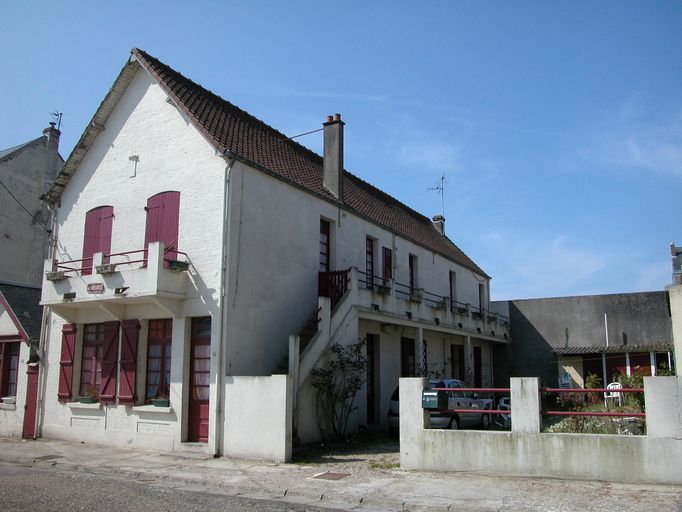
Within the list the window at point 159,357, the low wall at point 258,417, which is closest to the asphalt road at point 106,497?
the low wall at point 258,417

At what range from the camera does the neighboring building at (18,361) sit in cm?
1727

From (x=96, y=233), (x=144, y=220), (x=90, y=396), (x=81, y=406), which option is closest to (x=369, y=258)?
(x=144, y=220)

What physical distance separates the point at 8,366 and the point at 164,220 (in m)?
7.41

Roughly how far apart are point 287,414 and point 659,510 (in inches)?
275

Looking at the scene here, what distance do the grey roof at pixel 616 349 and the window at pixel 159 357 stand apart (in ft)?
67.1

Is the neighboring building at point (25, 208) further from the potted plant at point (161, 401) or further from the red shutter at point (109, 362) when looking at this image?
the potted plant at point (161, 401)

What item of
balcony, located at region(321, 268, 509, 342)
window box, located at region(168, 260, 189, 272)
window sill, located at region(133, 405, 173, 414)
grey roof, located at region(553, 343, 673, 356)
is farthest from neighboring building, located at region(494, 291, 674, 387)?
window box, located at region(168, 260, 189, 272)

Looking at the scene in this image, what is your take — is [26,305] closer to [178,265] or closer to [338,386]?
[178,265]

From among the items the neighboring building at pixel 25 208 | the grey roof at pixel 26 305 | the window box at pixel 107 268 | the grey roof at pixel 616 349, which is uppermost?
the neighboring building at pixel 25 208

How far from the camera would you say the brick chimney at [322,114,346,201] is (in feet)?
64.9

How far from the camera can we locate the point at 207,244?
14680 mm

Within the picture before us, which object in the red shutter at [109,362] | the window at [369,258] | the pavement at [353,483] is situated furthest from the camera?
the window at [369,258]

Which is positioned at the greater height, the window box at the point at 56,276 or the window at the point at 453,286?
the window at the point at 453,286

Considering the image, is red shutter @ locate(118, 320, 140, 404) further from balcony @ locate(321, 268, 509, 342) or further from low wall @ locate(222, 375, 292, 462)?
balcony @ locate(321, 268, 509, 342)
